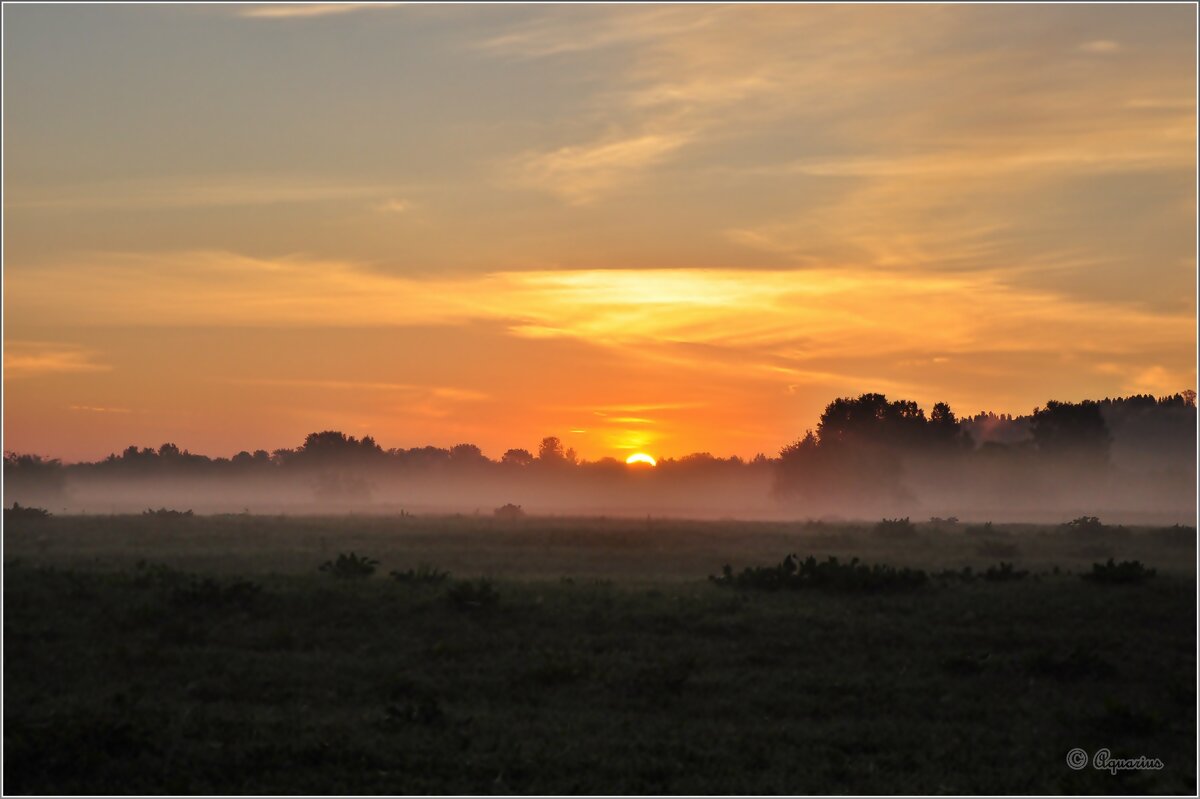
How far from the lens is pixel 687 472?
6737 inches

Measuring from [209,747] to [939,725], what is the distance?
1314 cm

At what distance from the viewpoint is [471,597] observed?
28.0 meters

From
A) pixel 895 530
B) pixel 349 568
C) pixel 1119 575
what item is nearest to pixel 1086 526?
pixel 895 530

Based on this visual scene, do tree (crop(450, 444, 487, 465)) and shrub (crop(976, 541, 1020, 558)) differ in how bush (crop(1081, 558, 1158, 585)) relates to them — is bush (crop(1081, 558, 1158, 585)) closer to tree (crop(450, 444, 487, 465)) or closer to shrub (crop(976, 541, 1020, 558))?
shrub (crop(976, 541, 1020, 558))

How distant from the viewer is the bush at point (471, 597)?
91.0ft

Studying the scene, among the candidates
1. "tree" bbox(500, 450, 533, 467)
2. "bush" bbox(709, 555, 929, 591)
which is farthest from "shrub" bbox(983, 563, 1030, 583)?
"tree" bbox(500, 450, 533, 467)

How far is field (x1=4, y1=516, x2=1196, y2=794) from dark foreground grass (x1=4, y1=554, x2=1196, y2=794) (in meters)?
0.07

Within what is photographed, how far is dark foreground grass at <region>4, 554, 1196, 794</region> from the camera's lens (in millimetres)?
18891

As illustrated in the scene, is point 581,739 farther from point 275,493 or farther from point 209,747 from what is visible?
point 275,493

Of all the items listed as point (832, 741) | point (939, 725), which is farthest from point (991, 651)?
point (832, 741)

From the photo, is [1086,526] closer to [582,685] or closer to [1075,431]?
[582,685]

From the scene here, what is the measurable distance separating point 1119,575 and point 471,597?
17.1m

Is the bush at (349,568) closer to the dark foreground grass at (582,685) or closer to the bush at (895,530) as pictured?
the dark foreground grass at (582,685)

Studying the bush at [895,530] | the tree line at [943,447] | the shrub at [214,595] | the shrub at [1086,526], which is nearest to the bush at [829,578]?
the shrub at [214,595]
